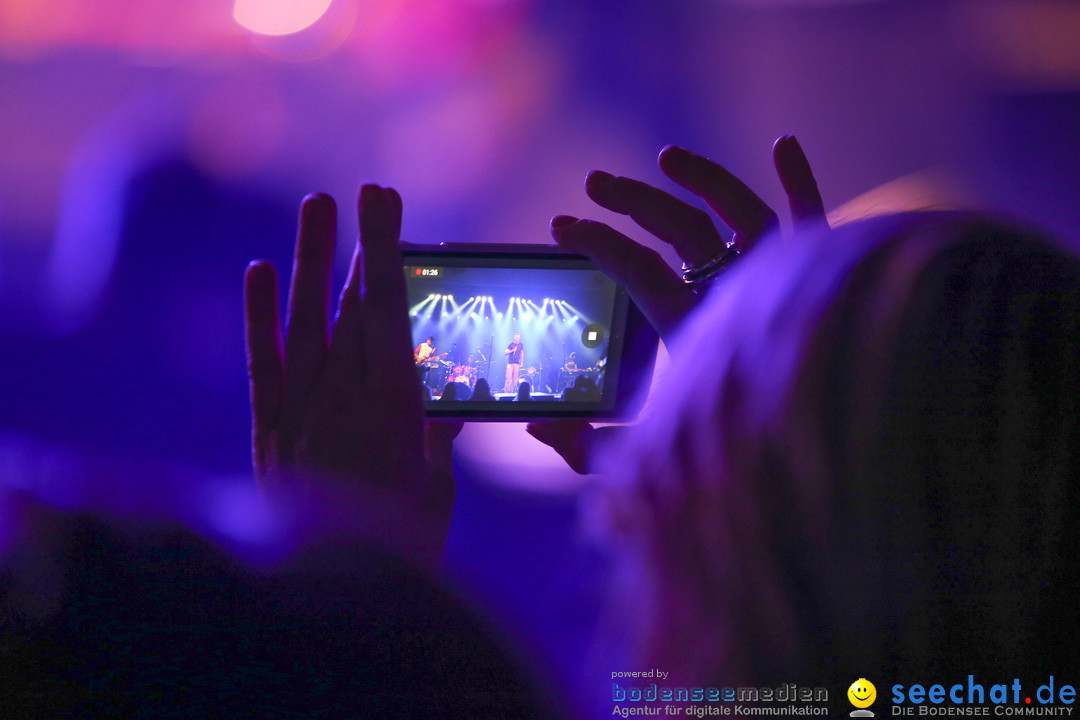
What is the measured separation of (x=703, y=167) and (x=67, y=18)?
1.15m

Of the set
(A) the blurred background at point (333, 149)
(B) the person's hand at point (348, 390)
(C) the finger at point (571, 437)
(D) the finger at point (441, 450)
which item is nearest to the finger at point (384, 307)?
(B) the person's hand at point (348, 390)

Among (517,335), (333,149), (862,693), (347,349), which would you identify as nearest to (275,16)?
(333,149)

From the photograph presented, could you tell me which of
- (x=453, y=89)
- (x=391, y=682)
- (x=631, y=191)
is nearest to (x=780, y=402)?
(x=391, y=682)

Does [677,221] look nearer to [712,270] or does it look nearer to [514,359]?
[712,270]

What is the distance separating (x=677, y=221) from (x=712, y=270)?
9 cm

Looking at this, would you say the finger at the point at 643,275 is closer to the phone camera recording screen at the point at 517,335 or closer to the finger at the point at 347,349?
the phone camera recording screen at the point at 517,335

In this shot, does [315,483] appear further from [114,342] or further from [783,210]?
[783,210]

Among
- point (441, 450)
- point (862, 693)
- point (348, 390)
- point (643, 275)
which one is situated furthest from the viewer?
point (441, 450)

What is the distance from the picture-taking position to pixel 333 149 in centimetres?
111

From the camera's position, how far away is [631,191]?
0.73m

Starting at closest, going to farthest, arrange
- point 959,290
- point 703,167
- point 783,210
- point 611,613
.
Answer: point 959,290 → point 611,613 → point 703,167 → point 783,210

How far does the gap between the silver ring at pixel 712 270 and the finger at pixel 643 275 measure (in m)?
0.02

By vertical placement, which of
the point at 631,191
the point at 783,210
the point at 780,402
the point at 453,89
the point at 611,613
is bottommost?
the point at 611,613

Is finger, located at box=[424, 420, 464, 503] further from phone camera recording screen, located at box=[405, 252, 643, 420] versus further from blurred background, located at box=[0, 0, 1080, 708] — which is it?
blurred background, located at box=[0, 0, 1080, 708]
